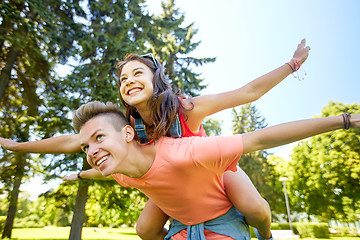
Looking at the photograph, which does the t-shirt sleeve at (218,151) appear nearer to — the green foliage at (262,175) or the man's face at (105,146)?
Answer: the man's face at (105,146)

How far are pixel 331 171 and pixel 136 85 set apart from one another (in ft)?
73.2

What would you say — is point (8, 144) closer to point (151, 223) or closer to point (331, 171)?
point (151, 223)

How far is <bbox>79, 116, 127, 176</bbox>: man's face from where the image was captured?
1852 mm

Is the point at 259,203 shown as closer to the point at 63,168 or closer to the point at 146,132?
the point at 146,132

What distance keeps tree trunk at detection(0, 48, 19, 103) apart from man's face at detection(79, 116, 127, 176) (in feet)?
34.7

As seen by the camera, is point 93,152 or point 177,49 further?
point 177,49

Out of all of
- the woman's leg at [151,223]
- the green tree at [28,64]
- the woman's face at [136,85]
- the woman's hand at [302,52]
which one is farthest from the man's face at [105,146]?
the green tree at [28,64]

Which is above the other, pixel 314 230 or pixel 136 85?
pixel 136 85

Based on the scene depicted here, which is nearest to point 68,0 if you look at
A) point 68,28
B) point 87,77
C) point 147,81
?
point 68,28

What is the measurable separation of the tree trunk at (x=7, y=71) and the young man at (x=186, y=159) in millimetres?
10528

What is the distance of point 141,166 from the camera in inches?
76.1

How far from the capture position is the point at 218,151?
1.68m

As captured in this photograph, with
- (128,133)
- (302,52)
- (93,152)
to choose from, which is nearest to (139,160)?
(128,133)

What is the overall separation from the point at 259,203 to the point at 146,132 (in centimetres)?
120
